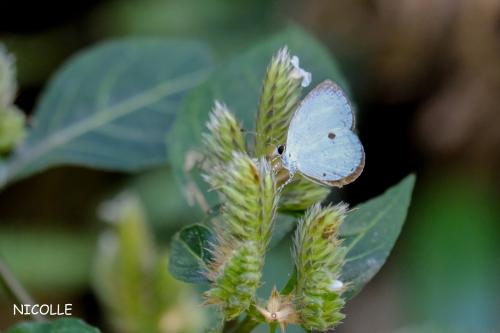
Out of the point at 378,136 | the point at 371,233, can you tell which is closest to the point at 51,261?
the point at 378,136

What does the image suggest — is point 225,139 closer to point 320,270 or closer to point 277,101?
point 277,101

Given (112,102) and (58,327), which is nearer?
(58,327)

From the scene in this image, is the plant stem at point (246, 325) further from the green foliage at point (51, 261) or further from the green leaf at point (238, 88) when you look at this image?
the green foliage at point (51, 261)

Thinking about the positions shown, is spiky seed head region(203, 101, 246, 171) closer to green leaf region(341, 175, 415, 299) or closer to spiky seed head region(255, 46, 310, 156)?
spiky seed head region(255, 46, 310, 156)

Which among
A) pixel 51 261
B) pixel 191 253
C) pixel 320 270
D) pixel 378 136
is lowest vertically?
pixel 320 270

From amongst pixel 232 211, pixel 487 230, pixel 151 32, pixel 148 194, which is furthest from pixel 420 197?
pixel 232 211

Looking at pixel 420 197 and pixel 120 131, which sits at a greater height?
pixel 420 197

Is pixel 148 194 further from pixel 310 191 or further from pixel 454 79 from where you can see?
pixel 310 191

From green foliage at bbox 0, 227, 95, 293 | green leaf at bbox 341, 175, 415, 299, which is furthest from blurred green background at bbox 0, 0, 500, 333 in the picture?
green leaf at bbox 341, 175, 415, 299
